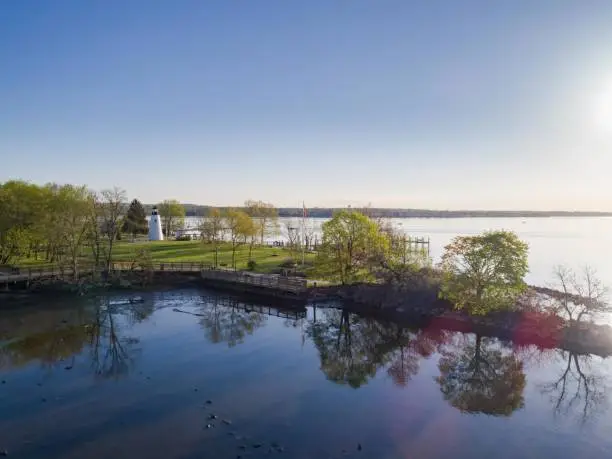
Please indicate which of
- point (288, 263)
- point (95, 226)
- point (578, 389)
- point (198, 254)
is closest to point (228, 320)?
point (95, 226)

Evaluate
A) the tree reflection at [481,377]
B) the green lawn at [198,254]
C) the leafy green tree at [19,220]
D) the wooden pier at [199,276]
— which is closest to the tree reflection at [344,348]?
the tree reflection at [481,377]

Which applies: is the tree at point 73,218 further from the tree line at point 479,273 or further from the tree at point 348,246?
the tree line at point 479,273

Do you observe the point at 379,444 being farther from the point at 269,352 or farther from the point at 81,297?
the point at 81,297

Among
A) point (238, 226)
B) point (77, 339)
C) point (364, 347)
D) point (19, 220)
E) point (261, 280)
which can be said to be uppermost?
point (19, 220)

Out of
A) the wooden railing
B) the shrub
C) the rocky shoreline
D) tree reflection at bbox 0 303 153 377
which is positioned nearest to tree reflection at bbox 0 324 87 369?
tree reflection at bbox 0 303 153 377

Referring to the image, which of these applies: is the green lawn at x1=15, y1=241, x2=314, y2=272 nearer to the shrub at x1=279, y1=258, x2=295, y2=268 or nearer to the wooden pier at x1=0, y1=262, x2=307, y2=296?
the shrub at x1=279, y1=258, x2=295, y2=268

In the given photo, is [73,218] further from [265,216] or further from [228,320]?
[265,216]
